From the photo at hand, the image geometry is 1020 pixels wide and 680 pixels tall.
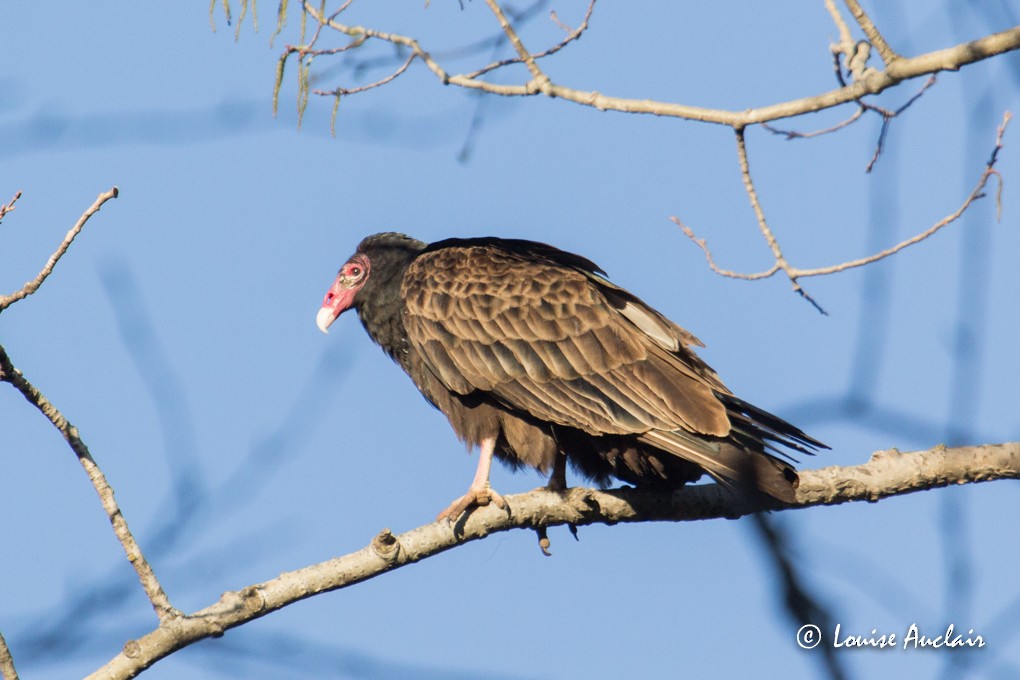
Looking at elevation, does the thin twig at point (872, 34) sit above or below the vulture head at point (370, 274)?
below

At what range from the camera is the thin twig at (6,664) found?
104 inches

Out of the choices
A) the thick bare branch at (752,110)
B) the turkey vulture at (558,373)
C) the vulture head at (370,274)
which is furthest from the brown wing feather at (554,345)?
the thick bare branch at (752,110)

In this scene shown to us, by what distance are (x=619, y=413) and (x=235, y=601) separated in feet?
5.45

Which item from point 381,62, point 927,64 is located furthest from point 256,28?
point 927,64

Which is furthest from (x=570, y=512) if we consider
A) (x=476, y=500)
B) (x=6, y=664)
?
(x=6, y=664)

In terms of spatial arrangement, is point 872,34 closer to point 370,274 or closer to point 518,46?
point 518,46

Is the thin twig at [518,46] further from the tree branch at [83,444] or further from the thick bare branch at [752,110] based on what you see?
the tree branch at [83,444]

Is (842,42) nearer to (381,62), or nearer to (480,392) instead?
(381,62)

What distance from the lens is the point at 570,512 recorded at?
13.5ft

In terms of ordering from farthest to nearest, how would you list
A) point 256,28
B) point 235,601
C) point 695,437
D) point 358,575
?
point 695,437 → point 358,575 → point 235,601 → point 256,28

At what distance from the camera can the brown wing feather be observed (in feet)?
14.0

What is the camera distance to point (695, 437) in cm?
405

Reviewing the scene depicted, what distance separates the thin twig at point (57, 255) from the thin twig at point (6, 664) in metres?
0.79

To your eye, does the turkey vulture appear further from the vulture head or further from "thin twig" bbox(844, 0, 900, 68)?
"thin twig" bbox(844, 0, 900, 68)
